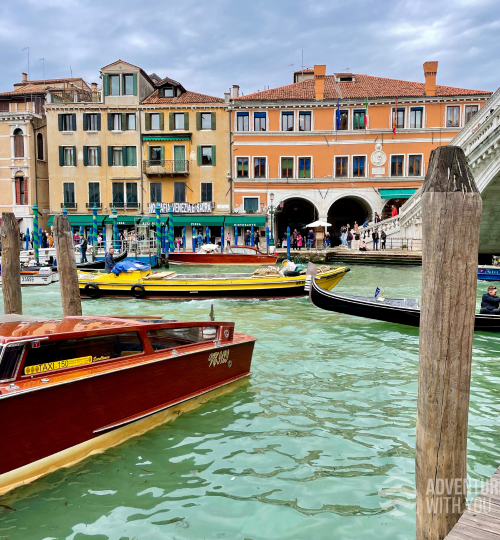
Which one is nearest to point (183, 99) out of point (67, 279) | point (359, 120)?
point (359, 120)

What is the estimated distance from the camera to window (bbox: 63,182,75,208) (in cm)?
3234

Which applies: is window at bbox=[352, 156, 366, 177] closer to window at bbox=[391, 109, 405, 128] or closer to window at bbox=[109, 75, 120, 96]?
window at bbox=[391, 109, 405, 128]

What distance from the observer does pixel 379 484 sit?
4.43 meters

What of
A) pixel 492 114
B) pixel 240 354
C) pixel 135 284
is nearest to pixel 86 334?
pixel 240 354

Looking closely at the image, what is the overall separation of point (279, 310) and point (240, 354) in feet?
20.3

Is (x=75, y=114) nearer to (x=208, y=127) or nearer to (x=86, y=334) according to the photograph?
(x=208, y=127)

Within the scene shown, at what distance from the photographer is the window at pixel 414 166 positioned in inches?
1185

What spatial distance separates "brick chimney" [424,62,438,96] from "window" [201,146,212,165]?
13258 millimetres

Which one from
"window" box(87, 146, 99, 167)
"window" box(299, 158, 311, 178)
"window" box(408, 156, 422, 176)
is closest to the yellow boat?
"window" box(299, 158, 311, 178)

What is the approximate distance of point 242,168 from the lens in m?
31.3

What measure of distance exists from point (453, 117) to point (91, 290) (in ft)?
78.7

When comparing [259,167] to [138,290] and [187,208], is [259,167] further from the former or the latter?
[138,290]

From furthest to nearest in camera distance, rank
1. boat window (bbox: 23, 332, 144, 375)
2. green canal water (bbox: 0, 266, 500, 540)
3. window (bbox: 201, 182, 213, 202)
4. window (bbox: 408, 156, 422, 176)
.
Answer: window (bbox: 201, 182, 213, 202) < window (bbox: 408, 156, 422, 176) < boat window (bbox: 23, 332, 144, 375) < green canal water (bbox: 0, 266, 500, 540)

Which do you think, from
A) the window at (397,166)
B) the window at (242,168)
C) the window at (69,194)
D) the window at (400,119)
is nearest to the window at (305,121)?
the window at (242,168)
